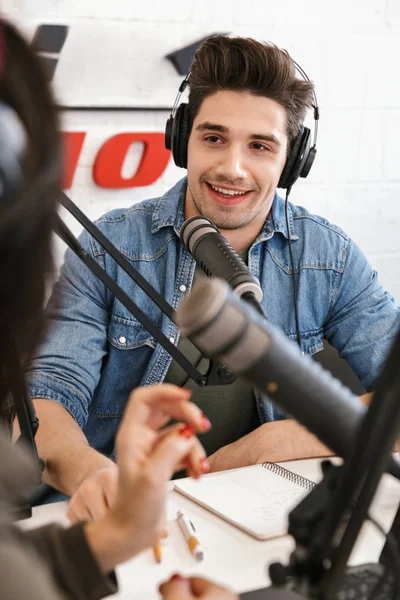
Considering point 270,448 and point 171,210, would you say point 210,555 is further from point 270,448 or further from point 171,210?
point 171,210

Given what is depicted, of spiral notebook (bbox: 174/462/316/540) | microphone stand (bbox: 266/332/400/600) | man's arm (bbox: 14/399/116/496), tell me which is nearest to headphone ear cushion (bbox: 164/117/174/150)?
man's arm (bbox: 14/399/116/496)

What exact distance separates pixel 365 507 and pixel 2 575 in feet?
0.72

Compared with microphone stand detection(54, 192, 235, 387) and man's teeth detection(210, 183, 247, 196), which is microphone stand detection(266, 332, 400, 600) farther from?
man's teeth detection(210, 183, 247, 196)

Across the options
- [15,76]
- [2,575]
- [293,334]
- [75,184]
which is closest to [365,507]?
[2,575]

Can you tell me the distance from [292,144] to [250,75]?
17 centimetres

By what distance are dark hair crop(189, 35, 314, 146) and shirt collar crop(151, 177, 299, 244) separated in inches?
6.4

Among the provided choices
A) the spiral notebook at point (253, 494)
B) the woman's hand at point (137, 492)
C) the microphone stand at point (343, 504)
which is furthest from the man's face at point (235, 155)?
the microphone stand at point (343, 504)

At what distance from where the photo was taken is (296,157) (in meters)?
1.65

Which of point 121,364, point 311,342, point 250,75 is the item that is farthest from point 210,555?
point 250,75

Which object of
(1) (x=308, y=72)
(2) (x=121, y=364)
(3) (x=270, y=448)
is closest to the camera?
(3) (x=270, y=448)

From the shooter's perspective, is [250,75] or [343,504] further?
[250,75]

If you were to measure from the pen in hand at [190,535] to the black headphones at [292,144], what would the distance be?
87cm

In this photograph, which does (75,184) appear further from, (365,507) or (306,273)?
(365,507)

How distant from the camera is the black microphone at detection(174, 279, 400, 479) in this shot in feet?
1.45
